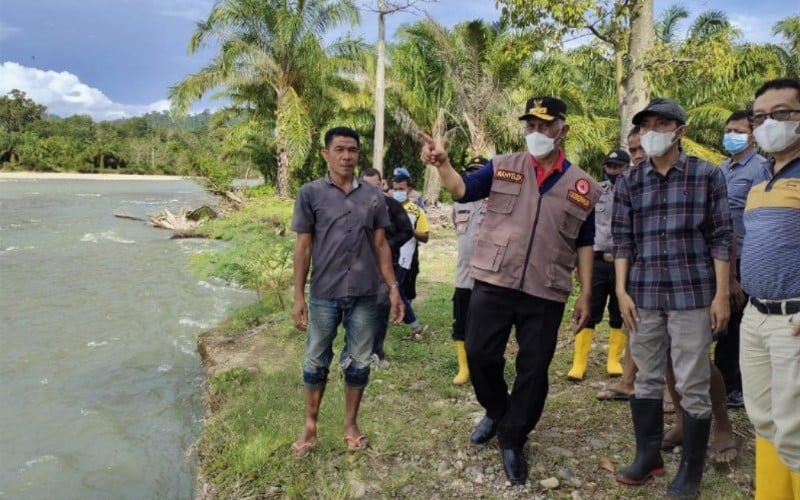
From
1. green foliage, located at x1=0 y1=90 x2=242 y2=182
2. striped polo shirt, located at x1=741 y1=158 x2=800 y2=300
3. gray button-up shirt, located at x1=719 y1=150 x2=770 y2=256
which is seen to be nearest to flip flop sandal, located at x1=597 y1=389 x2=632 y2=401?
gray button-up shirt, located at x1=719 y1=150 x2=770 y2=256

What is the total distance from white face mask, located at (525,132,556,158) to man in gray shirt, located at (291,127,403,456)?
1024mm

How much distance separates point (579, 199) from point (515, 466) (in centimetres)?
150

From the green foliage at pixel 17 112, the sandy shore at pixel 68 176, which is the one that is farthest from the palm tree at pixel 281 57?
the green foliage at pixel 17 112

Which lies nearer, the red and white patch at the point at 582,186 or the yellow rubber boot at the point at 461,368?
the red and white patch at the point at 582,186

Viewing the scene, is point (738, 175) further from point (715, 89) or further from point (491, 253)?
point (715, 89)

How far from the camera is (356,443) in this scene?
362cm

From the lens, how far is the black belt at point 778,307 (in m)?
2.18

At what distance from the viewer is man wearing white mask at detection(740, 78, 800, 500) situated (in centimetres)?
219

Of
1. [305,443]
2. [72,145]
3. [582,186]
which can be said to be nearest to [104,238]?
[305,443]

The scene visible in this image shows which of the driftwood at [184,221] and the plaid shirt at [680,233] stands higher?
the plaid shirt at [680,233]

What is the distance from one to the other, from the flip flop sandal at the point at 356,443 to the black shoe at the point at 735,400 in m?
2.44

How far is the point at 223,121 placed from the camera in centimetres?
2697

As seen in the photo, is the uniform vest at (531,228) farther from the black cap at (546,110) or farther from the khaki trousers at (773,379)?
the khaki trousers at (773,379)

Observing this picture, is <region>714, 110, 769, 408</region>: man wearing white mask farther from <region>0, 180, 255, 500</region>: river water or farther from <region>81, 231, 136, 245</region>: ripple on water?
<region>81, 231, 136, 245</region>: ripple on water
